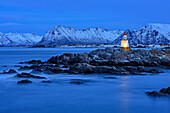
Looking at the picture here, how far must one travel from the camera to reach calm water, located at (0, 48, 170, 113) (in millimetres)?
12548

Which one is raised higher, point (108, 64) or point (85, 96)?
point (108, 64)

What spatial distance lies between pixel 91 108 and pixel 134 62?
19.3m

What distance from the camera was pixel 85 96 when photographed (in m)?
15.2

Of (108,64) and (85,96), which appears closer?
(85,96)

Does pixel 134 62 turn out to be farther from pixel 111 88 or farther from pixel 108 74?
pixel 111 88

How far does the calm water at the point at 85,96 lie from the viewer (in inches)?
494

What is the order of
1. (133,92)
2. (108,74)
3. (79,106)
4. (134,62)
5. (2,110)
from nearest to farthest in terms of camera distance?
(2,110) → (79,106) → (133,92) → (108,74) → (134,62)

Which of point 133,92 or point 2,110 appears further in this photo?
point 133,92

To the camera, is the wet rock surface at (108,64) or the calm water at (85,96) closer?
the calm water at (85,96)

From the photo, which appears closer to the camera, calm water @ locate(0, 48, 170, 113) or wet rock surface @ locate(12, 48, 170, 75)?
calm water @ locate(0, 48, 170, 113)

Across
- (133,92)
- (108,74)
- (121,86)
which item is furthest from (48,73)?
(133,92)

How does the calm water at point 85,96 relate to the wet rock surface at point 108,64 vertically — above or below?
below

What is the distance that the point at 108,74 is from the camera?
2350 centimetres

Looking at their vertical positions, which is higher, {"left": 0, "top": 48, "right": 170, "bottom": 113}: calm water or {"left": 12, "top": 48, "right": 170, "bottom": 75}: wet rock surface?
{"left": 12, "top": 48, "right": 170, "bottom": 75}: wet rock surface
